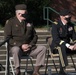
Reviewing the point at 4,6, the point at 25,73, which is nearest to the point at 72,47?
the point at 25,73

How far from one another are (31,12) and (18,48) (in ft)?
23.0

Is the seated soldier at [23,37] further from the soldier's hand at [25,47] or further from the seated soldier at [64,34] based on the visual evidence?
the seated soldier at [64,34]

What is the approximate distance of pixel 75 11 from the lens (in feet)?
53.1

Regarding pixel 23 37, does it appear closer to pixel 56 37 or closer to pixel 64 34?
pixel 56 37

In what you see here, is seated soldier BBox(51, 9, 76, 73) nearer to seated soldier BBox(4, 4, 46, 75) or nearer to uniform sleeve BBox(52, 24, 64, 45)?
uniform sleeve BBox(52, 24, 64, 45)

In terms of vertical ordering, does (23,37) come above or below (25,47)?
above

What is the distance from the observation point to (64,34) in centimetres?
855

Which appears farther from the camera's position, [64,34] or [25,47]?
[64,34]

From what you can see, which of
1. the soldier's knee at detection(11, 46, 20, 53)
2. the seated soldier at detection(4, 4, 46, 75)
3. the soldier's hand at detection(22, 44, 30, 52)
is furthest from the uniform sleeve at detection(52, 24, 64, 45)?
the soldier's knee at detection(11, 46, 20, 53)

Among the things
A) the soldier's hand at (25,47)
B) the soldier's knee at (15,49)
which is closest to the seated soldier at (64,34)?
the soldier's hand at (25,47)

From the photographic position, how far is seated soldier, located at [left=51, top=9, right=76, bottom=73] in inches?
330

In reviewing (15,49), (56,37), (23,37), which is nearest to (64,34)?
(56,37)

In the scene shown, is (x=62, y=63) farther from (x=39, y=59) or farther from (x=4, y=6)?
(x=4, y=6)

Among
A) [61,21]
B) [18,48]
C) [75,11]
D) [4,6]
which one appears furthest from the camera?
[75,11]
